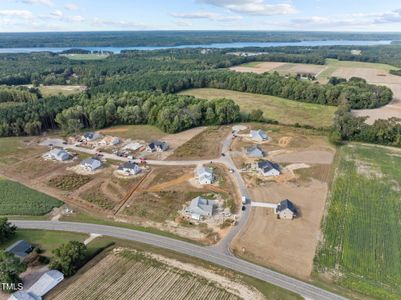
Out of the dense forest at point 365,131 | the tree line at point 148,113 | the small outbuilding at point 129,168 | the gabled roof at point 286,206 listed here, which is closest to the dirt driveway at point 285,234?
the gabled roof at point 286,206

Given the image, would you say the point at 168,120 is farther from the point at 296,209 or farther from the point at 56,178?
the point at 296,209

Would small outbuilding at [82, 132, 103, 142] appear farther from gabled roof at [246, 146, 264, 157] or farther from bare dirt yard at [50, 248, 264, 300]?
bare dirt yard at [50, 248, 264, 300]

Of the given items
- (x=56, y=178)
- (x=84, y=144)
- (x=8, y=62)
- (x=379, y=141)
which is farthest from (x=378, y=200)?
(x=8, y=62)

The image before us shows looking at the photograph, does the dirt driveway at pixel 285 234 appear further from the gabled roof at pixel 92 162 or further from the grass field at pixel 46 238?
the gabled roof at pixel 92 162

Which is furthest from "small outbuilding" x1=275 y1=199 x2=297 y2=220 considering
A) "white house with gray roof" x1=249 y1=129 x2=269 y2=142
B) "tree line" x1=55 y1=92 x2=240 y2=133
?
"tree line" x1=55 y1=92 x2=240 y2=133

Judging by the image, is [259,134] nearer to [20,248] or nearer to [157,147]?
[157,147]

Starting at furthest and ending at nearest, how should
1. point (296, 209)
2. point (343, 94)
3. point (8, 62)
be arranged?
point (8, 62)
point (343, 94)
point (296, 209)
